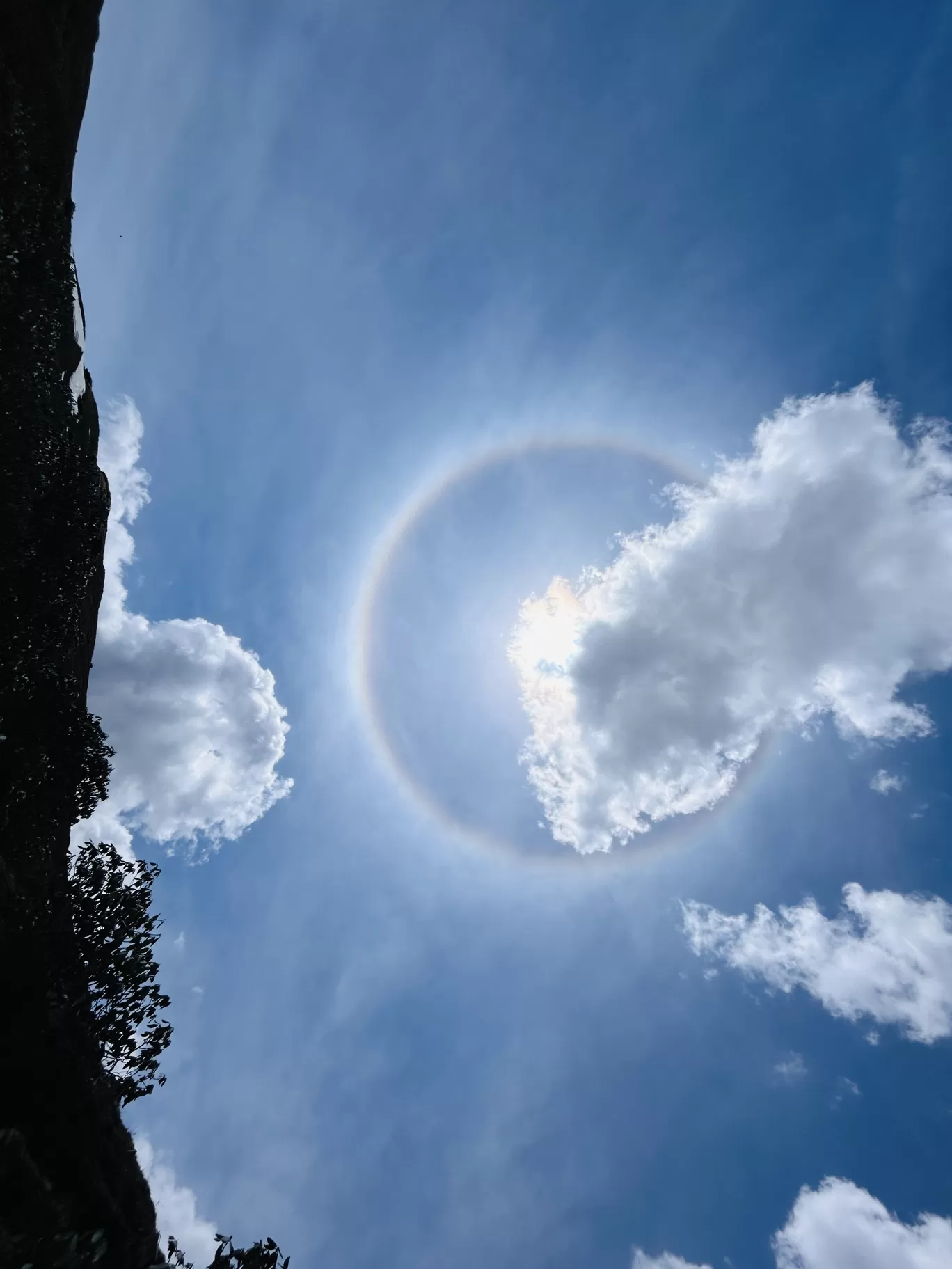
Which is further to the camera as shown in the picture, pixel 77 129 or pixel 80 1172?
pixel 77 129

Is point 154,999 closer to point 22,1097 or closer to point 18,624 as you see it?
point 22,1097

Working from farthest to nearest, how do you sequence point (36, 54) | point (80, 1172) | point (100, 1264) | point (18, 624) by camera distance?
point (36, 54)
point (18, 624)
point (80, 1172)
point (100, 1264)

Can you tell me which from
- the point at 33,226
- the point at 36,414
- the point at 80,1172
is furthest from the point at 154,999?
the point at 33,226

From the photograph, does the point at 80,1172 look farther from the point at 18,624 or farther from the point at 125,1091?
the point at 18,624

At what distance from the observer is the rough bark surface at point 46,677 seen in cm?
3219

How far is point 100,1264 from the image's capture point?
97.8 ft

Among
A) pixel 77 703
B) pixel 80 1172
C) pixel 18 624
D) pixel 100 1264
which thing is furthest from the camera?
pixel 77 703

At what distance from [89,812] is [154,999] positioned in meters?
13.3

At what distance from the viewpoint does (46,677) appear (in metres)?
38.4

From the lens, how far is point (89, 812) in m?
43.6

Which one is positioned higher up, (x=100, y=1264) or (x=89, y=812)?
(x=89, y=812)

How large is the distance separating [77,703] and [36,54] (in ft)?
136

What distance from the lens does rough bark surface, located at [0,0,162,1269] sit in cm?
3219

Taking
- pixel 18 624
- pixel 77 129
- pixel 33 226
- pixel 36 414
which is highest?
pixel 77 129
